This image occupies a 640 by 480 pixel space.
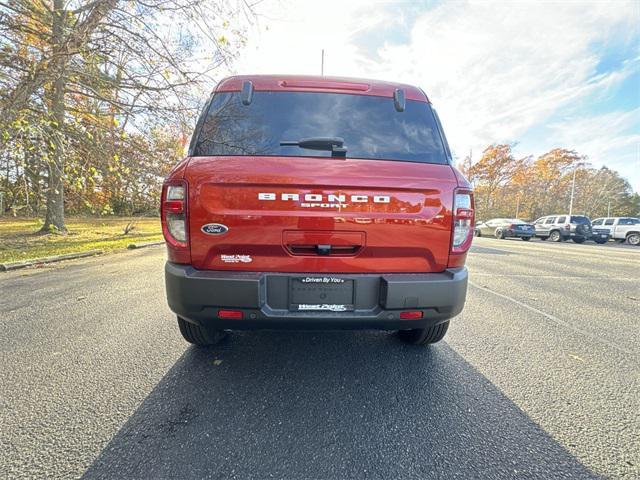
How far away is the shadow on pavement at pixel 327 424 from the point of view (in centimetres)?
Result: 154

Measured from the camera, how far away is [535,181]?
47938mm

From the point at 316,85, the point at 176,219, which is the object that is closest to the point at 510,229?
the point at 316,85

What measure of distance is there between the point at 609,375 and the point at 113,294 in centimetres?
581

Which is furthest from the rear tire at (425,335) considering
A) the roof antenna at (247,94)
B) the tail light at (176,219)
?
the roof antenna at (247,94)

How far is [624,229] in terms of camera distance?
63.3 ft

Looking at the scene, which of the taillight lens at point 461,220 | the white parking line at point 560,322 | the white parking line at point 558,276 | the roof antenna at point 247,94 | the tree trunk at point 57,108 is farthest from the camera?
the white parking line at point 558,276

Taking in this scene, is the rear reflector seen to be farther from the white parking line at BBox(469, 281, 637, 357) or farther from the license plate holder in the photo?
the white parking line at BBox(469, 281, 637, 357)

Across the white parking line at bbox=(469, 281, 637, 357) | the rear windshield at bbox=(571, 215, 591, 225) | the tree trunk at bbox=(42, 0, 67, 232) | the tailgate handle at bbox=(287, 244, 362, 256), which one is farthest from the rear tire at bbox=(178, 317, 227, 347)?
the rear windshield at bbox=(571, 215, 591, 225)

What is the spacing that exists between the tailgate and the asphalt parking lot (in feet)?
2.99

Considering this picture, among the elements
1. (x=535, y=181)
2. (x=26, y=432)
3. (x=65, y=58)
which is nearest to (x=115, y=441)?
(x=26, y=432)

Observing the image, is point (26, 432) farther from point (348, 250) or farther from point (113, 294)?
point (113, 294)

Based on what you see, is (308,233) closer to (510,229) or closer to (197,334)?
(197,334)

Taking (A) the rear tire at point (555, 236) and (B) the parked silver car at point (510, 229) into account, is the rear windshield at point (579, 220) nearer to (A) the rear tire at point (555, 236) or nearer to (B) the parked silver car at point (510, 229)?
(A) the rear tire at point (555, 236)

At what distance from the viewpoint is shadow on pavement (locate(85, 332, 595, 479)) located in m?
1.54
